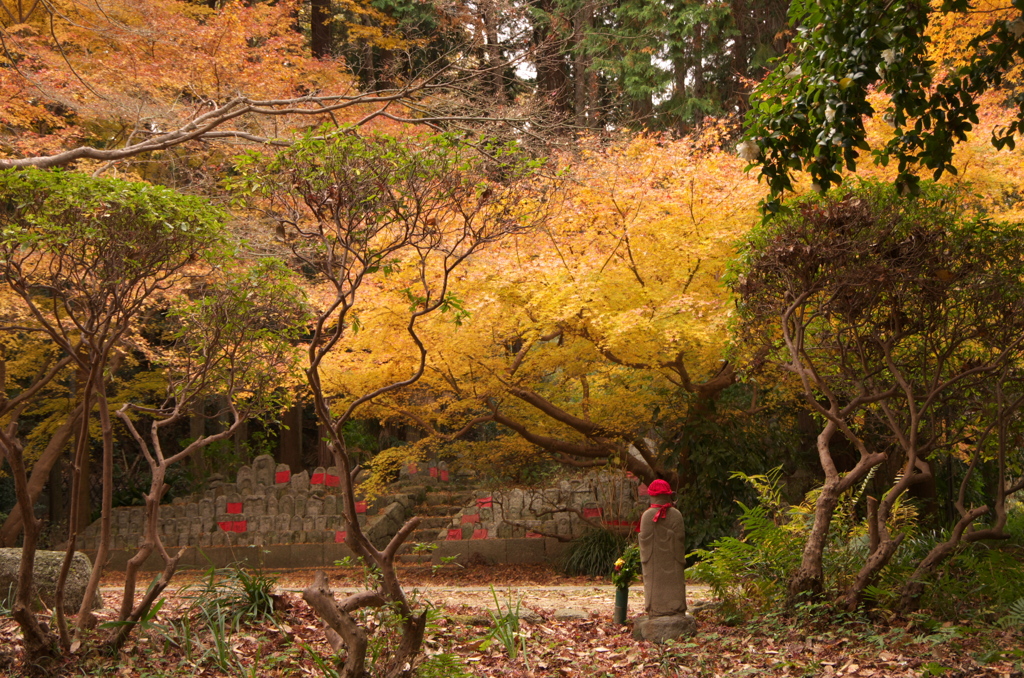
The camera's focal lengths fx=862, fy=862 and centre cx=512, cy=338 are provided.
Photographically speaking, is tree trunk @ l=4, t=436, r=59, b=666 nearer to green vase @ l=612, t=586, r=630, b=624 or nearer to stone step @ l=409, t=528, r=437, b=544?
green vase @ l=612, t=586, r=630, b=624

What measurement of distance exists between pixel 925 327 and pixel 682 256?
4.23 m

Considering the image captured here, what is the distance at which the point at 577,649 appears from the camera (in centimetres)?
684

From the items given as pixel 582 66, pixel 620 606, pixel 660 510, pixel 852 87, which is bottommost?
pixel 620 606

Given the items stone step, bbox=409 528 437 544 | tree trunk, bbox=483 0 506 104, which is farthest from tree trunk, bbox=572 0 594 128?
stone step, bbox=409 528 437 544

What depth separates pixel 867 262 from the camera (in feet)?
21.7

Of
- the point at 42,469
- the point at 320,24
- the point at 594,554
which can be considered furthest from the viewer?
the point at 320,24

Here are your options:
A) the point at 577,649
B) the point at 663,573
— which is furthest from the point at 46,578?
the point at 663,573

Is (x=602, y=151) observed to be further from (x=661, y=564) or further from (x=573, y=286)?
(x=661, y=564)

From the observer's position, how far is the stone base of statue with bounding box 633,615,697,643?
684 centimetres

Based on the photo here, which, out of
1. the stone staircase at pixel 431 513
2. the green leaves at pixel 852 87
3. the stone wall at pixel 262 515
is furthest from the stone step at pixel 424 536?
the green leaves at pixel 852 87

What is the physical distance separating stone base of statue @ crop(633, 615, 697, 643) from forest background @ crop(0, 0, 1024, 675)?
84cm

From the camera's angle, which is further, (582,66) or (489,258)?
(582,66)

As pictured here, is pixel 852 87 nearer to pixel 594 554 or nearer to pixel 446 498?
pixel 594 554

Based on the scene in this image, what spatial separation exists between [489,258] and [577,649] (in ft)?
19.5
